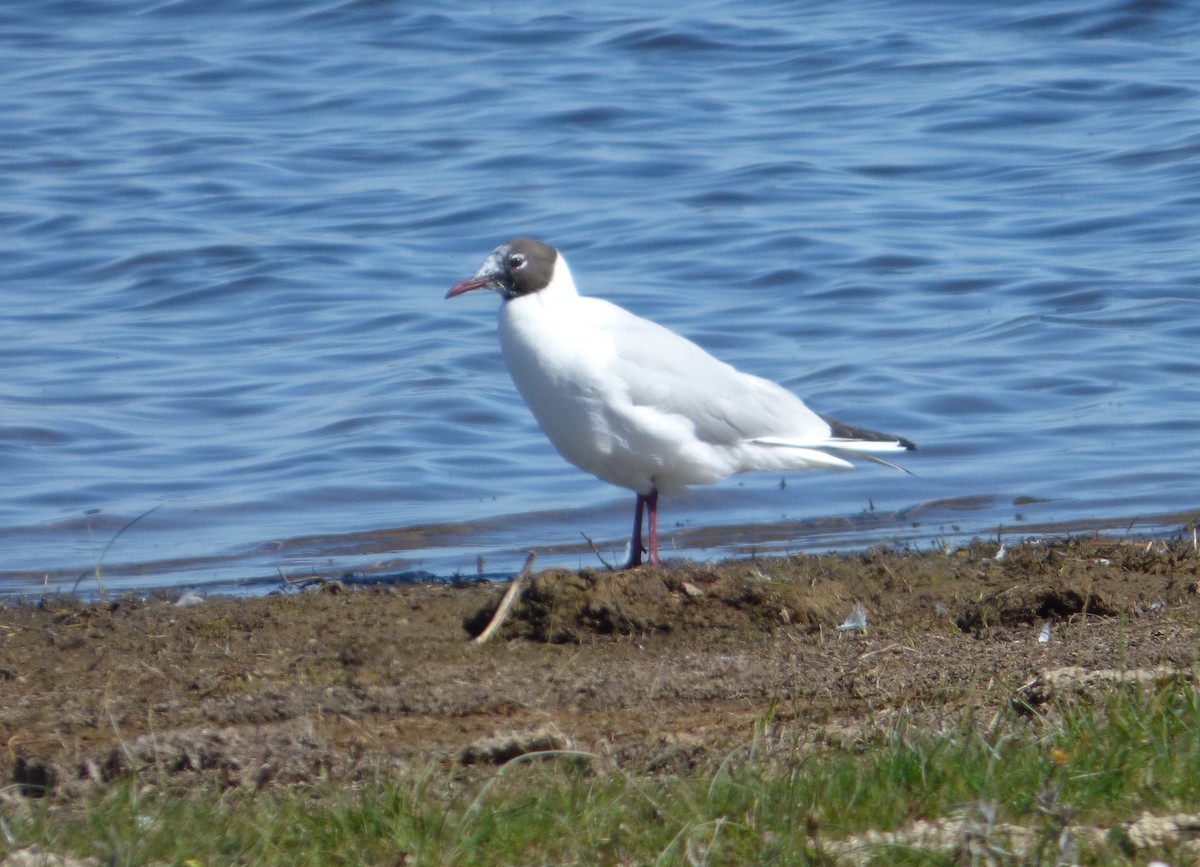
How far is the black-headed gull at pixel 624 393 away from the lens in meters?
7.18

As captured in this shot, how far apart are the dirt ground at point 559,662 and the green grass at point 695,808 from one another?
266 millimetres

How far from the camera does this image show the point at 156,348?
11.9 metres

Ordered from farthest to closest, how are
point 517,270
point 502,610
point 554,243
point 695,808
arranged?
point 554,243, point 517,270, point 502,610, point 695,808

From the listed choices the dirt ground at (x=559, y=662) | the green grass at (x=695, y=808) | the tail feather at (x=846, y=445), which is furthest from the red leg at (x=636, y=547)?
the green grass at (x=695, y=808)

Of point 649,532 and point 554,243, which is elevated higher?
point 554,243

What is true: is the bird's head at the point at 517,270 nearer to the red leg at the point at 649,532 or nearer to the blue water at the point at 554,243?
the red leg at the point at 649,532

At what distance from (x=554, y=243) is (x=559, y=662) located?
893 centimetres

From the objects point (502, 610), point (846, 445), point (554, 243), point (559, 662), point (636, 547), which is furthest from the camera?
point (554, 243)

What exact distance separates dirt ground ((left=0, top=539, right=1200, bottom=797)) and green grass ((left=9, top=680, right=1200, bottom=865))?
10.5 inches

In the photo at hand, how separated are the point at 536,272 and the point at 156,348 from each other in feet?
17.6

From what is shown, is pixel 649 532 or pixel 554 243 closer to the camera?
pixel 649 532

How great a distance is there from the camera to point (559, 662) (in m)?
5.06

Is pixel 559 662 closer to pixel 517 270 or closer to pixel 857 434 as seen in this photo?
pixel 517 270

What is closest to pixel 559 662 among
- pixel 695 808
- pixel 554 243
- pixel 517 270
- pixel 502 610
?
pixel 502 610
